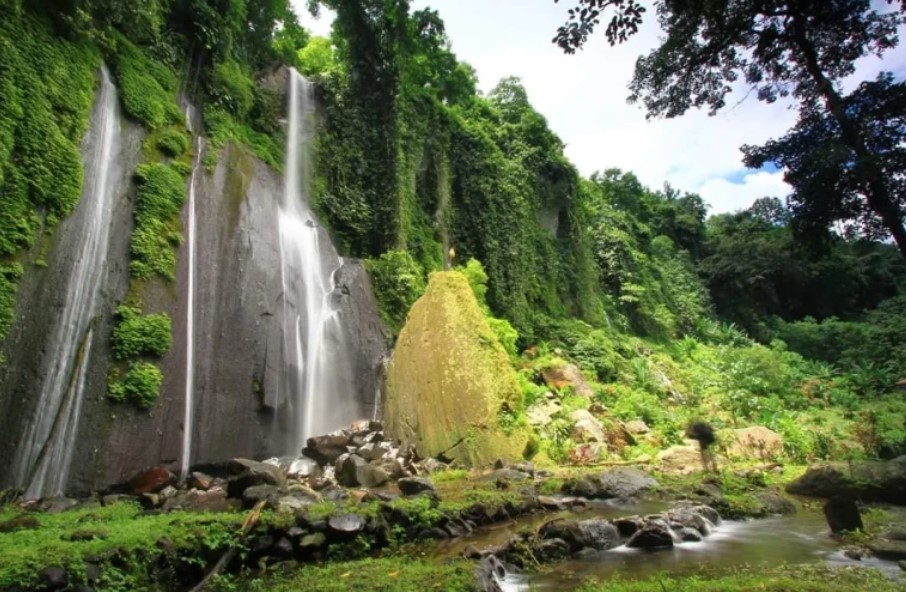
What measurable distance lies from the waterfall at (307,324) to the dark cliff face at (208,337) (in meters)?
0.35

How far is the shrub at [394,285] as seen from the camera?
59.1ft

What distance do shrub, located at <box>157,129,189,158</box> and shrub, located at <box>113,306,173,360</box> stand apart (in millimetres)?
4774

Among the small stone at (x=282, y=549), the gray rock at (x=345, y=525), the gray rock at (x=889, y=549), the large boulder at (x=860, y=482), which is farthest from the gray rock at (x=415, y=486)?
the large boulder at (x=860, y=482)

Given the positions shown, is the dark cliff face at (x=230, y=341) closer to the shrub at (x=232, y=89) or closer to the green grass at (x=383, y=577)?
the shrub at (x=232, y=89)

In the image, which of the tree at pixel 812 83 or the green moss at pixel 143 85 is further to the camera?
the green moss at pixel 143 85

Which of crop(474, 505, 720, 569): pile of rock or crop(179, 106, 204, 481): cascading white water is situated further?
crop(179, 106, 204, 481): cascading white water

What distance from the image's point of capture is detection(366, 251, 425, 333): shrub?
18.0 meters

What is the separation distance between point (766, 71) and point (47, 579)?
1110cm

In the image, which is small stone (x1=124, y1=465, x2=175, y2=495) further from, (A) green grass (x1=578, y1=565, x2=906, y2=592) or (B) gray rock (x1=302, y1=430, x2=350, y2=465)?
(A) green grass (x1=578, y1=565, x2=906, y2=592)

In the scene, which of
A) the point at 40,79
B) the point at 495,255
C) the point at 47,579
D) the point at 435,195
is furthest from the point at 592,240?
the point at 47,579

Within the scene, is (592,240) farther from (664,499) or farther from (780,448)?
(664,499)

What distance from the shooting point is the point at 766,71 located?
331 inches

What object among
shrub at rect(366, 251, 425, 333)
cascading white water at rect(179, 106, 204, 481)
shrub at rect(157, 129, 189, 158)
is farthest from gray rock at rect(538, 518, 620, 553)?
shrub at rect(157, 129, 189, 158)

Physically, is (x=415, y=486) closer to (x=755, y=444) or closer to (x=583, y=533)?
(x=583, y=533)
